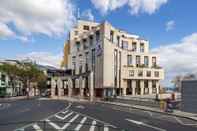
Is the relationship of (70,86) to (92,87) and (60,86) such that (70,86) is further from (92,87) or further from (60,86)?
(92,87)

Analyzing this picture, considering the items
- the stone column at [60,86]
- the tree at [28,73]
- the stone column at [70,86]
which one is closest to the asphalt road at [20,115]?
the tree at [28,73]

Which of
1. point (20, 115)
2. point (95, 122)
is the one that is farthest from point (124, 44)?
point (95, 122)

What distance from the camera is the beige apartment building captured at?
9944cm

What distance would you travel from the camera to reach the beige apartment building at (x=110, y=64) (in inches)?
3915

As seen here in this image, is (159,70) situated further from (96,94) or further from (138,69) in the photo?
(96,94)

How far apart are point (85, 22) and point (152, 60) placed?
96.3 feet

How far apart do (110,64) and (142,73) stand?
1455 cm

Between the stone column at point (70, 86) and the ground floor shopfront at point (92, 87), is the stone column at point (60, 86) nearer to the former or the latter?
the ground floor shopfront at point (92, 87)

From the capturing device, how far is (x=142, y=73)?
110062mm

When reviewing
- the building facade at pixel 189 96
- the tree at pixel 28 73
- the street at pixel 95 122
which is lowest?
the street at pixel 95 122

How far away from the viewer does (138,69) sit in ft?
359

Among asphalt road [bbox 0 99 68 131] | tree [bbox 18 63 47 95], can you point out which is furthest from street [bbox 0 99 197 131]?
tree [bbox 18 63 47 95]

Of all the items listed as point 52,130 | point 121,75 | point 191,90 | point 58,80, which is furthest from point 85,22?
point 52,130

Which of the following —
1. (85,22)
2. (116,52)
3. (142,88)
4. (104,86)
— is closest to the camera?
(104,86)
